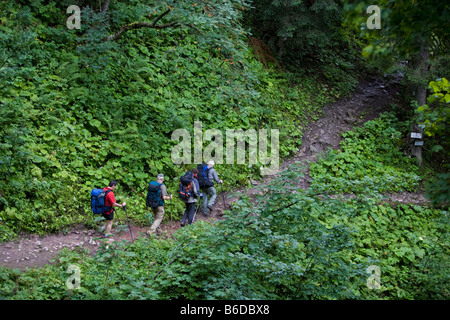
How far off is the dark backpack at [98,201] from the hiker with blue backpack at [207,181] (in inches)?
132

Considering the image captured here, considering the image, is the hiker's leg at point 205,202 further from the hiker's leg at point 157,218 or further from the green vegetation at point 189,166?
the hiker's leg at point 157,218

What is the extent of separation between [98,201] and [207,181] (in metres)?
3.60

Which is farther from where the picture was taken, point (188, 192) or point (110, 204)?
point (188, 192)

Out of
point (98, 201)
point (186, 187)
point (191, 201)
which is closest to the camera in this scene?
point (98, 201)

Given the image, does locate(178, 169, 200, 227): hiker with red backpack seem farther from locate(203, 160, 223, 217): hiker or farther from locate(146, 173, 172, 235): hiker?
locate(203, 160, 223, 217): hiker

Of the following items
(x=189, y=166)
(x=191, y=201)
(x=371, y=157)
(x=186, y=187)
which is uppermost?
(x=371, y=157)

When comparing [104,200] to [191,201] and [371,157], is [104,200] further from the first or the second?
[371,157]

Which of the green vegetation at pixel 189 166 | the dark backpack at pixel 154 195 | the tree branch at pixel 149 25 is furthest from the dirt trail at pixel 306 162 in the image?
the tree branch at pixel 149 25

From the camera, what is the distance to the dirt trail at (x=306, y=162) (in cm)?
743

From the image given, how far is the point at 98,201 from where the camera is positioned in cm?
830

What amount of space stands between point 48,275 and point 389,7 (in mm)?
6568

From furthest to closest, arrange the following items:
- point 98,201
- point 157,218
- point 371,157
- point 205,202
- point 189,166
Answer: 1. point 371,157
2. point 189,166
3. point 205,202
4. point 157,218
5. point 98,201

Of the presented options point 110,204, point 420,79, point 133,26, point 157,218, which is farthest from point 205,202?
point 420,79
